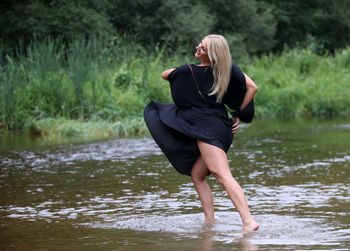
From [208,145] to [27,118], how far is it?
35.3 feet

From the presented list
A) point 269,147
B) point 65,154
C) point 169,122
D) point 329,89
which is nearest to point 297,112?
point 329,89

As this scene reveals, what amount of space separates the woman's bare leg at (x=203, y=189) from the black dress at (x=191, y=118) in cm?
5

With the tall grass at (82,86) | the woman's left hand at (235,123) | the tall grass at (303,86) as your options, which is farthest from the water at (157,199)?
the tall grass at (303,86)

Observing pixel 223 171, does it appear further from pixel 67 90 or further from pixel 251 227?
pixel 67 90

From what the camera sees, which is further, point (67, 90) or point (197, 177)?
point (67, 90)

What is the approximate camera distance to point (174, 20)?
31969mm

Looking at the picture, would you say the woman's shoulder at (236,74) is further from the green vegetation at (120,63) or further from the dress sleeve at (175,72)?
the green vegetation at (120,63)

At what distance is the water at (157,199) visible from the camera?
4.84 metres

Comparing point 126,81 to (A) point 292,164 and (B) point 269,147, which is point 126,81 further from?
(A) point 292,164

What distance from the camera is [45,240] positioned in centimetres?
495

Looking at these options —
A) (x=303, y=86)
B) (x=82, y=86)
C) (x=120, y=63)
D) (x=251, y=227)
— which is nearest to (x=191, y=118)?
(x=251, y=227)

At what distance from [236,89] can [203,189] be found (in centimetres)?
91

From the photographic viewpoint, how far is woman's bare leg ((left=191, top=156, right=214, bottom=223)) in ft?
18.1

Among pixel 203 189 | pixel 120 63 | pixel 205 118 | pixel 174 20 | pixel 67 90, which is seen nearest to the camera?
pixel 205 118
